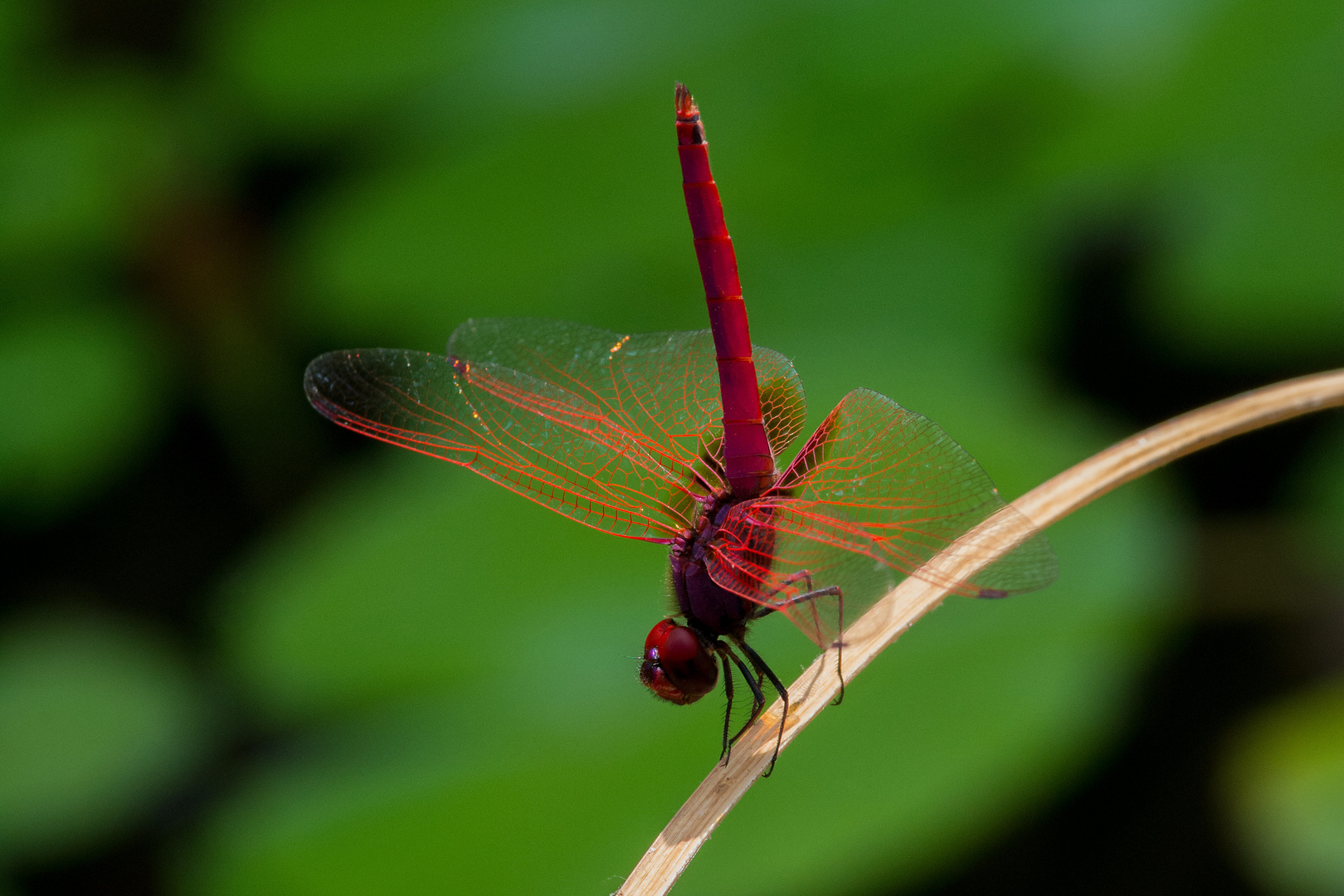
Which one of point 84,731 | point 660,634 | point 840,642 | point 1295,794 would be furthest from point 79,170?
point 1295,794

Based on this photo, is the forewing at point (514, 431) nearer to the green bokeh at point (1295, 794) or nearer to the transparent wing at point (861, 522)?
the transparent wing at point (861, 522)

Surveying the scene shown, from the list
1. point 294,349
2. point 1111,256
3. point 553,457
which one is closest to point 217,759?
point 294,349

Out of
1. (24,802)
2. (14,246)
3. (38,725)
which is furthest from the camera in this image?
(14,246)

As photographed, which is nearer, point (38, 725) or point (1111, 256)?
point (38, 725)

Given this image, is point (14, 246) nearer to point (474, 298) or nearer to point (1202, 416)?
point (474, 298)

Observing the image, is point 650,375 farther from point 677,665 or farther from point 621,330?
point 621,330

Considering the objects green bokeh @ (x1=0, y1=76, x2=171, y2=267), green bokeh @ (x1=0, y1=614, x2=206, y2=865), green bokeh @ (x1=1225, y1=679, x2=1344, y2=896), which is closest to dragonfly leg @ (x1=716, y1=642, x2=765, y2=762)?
green bokeh @ (x1=1225, y1=679, x2=1344, y2=896)
